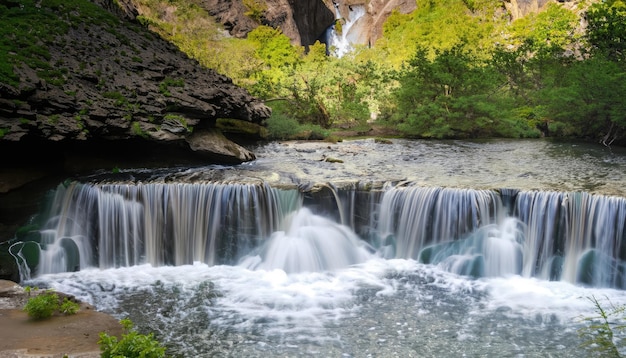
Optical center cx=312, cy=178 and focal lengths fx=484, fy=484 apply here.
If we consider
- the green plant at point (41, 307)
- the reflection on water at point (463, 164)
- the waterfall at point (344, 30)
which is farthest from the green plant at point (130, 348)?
the waterfall at point (344, 30)

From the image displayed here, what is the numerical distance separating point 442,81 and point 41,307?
20653 mm

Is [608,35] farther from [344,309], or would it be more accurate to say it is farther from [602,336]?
[344,309]

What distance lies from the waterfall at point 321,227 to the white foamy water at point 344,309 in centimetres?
42

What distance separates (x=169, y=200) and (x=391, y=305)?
5699 mm

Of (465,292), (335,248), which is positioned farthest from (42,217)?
(465,292)

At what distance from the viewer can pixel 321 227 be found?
36.1 feet

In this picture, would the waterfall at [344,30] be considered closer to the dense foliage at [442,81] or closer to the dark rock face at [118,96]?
the dense foliage at [442,81]

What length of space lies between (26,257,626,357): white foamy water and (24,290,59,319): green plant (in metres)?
1.35

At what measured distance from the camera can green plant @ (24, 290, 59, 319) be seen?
6.33 m

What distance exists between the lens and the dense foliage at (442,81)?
50.9ft

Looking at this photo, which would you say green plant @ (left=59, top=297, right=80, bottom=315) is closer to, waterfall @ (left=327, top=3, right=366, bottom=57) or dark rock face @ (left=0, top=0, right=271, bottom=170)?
dark rock face @ (left=0, top=0, right=271, bottom=170)

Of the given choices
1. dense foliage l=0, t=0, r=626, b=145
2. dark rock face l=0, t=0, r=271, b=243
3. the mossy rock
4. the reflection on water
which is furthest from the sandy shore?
the mossy rock

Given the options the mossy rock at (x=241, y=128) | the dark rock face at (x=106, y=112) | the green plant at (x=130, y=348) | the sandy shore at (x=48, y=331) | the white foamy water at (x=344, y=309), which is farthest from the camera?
the mossy rock at (x=241, y=128)

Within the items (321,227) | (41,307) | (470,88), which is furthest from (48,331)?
(470,88)
